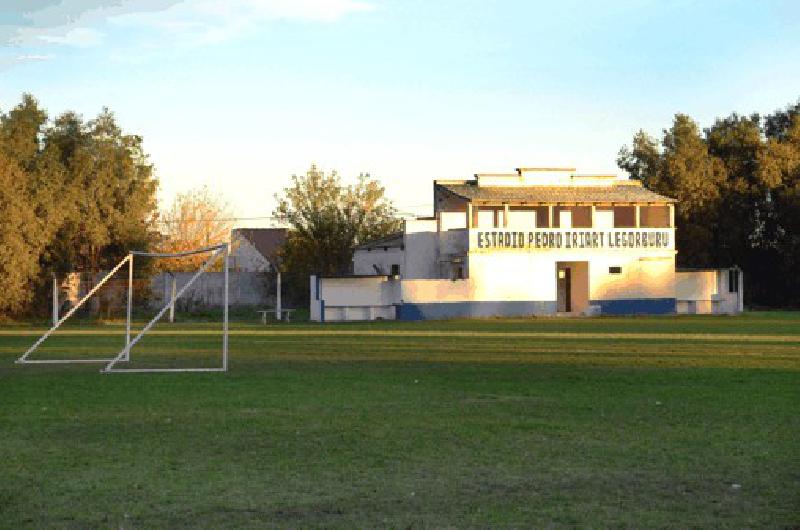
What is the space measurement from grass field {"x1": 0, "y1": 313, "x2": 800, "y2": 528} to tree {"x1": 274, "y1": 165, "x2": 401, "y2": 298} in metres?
49.8

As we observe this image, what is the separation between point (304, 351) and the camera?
31406 mm

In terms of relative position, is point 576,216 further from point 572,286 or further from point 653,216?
point 653,216

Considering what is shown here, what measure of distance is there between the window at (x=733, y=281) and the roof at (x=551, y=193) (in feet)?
19.8

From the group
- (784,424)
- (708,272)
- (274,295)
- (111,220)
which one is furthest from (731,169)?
(784,424)

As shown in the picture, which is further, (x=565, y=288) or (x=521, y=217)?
(x=565, y=288)

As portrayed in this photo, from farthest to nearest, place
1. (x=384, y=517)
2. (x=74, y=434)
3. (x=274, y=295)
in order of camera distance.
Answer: (x=274, y=295) → (x=74, y=434) → (x=384, y=517)

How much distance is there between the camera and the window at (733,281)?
70075mm

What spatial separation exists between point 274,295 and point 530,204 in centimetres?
1690

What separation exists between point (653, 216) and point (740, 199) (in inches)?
299

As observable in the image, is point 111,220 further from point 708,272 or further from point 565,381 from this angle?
point 565,381

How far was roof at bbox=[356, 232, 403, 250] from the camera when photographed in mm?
69250

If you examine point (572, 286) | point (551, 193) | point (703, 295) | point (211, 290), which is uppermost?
point (551, 193)

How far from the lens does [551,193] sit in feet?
223

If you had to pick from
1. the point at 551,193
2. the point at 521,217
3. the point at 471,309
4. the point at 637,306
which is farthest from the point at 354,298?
the point at 637,306
